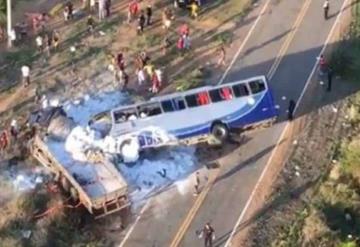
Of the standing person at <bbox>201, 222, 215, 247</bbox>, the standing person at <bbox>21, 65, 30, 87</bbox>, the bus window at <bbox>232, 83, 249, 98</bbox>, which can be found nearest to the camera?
the standing person at <bbox>201, 222, 215, 247</bbox>

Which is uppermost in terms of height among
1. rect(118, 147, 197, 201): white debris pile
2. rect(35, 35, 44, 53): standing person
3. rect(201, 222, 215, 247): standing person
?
rect(35, 35, 44, 53): standing person

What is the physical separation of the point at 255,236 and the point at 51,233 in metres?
7.66

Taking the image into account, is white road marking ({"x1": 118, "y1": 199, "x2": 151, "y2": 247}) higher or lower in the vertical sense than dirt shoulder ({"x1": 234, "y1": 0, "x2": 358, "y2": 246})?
higher

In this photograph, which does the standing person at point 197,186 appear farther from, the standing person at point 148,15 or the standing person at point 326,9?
the standing person at point 326,9

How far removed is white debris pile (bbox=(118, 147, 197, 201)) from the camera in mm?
36062

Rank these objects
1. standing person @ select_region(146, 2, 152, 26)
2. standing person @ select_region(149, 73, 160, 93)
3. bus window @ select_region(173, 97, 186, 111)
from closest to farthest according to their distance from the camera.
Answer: bus window @ select_region(173, 97, 186, 111) → standing person @ select_region(149, 73, 160, 93) → standing person @ select_region(146, 2, 152, 26)

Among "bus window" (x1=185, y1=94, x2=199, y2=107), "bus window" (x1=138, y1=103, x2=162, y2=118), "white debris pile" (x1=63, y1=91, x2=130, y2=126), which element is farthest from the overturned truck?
"bus window" (x1=185, y1=94, x2=199, y2=107)

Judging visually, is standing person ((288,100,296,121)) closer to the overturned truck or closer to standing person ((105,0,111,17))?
the overturned truck

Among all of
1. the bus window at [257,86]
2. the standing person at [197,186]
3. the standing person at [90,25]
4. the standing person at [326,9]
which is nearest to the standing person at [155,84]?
the bus window at [257,86]

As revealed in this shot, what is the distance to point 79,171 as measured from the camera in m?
35.4

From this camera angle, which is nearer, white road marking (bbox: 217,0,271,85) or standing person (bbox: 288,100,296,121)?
standing person (bbox: 288,100,296,121)

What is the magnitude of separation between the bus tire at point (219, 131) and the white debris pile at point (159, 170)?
117 cm

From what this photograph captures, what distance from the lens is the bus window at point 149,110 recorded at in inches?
1455

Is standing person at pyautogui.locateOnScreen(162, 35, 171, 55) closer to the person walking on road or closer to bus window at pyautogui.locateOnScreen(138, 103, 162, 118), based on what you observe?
the person walking on road
